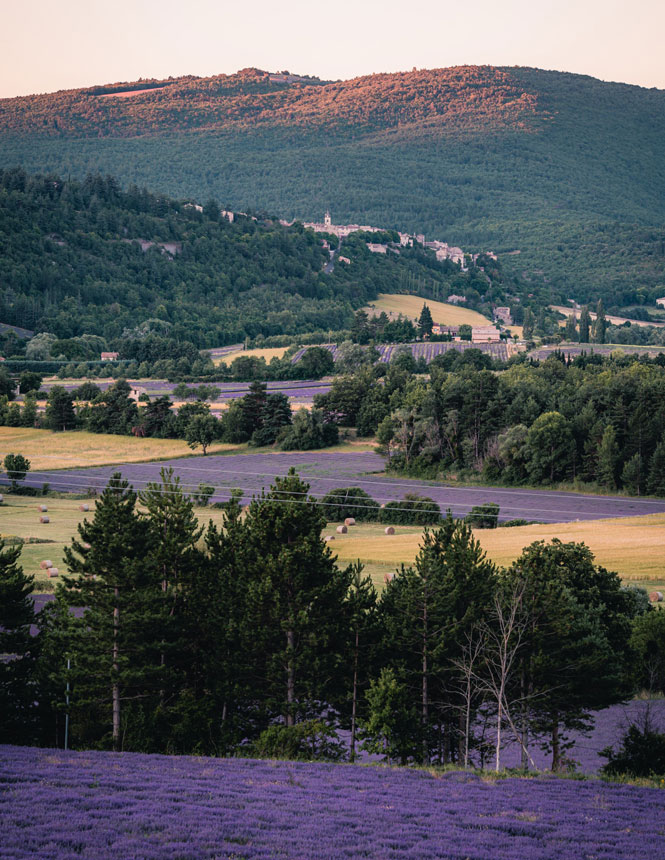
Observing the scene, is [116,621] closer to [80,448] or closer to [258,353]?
[80,448]

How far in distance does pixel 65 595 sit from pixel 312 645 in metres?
6.52

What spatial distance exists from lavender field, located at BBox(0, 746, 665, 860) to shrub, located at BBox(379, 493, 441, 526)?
39.9 metres

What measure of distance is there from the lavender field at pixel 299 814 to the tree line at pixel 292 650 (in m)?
5.37

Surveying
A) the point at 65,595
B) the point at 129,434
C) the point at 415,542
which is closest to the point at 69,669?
the point at 65,595

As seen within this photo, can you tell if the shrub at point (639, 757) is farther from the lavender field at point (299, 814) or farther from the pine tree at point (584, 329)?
the pine tree at point (584, 329)

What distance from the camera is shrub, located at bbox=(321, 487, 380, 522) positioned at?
6169 centimetres

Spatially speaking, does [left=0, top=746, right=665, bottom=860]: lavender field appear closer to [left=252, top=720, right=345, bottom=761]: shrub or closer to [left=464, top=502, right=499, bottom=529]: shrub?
[left=252, top=720, right=345, bottom=761]: shrub

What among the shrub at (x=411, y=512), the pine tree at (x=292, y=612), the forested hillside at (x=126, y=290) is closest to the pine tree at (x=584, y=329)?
the forested hillside at (x=126, y=290)

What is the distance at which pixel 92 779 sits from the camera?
16859mm

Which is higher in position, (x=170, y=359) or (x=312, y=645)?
(x=170, y=359)

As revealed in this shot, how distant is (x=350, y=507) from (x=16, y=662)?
37.7 meters

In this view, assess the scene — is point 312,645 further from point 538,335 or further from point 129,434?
point 538,335

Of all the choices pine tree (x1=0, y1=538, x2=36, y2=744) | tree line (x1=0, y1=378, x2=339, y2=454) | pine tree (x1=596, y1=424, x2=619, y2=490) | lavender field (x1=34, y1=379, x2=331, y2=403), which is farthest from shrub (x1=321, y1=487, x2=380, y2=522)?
lavender field (x1=34, y1=379, x2=331, y2=403)

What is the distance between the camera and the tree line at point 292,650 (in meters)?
25.2
